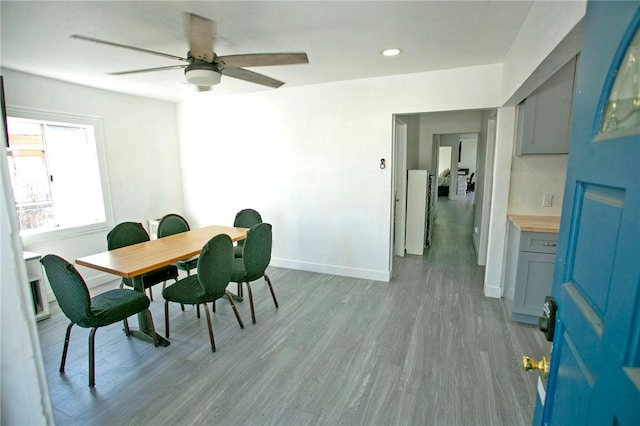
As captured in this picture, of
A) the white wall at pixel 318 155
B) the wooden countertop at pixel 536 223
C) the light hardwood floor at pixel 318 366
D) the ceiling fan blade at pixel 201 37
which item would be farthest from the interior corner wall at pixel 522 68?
the ceiling fan blade at pixel 201 37

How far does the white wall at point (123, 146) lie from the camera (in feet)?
10.9

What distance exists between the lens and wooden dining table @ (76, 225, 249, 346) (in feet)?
7.61

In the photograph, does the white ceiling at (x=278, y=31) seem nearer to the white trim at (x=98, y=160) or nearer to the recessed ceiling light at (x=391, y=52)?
the recessed ceiling light at (x=391, y=52)

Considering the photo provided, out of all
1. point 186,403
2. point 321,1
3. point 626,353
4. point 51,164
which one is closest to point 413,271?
point 186,403

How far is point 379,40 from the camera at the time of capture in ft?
7.95

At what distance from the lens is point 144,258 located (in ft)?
8.35

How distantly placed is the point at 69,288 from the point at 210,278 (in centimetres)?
88

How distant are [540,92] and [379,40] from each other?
1454 millimetres

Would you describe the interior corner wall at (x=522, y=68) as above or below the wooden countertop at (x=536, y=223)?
above

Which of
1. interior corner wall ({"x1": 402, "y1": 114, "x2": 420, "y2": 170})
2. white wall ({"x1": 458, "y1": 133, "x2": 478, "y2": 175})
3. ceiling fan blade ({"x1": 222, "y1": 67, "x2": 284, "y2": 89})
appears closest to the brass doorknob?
ceiling fan blade ({"x1": 222, "y1": 67, "x2": 284, "y2": 89})

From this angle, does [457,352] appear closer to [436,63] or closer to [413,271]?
[413,271]

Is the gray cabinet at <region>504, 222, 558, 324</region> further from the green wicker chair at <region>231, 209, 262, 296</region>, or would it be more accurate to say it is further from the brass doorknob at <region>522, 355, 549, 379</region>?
the green wicker chair at <region>231, 209, 262, 296</region>

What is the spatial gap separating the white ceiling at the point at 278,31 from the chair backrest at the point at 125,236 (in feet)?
5.17

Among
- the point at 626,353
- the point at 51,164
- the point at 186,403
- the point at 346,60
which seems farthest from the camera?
the point at 51,164
